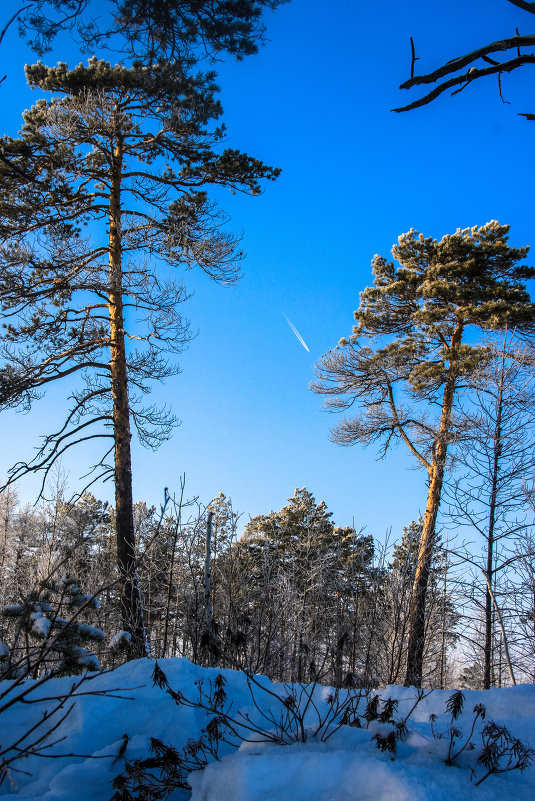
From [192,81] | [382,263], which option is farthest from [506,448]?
[192,81]

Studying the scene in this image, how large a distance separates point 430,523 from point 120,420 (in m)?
8.25

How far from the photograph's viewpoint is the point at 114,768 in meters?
2.47

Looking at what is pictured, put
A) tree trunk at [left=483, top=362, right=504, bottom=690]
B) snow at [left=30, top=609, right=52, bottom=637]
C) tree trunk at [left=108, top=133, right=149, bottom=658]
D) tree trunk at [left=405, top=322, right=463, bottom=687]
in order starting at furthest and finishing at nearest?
tree trunk at [left=405, top=322, right=463, bottom=687], tree trunk at [left=483, top=362, right=504, bottom=690], tree trunk at [left=108, top=133, right=149, bottom=658], snow at [left=30, top=609, right=52, bottom=637]

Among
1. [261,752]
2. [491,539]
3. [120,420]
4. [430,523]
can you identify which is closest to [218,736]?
[261,752]

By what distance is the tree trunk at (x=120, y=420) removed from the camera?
9.47m

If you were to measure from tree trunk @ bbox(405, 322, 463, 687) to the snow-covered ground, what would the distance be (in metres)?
9.35

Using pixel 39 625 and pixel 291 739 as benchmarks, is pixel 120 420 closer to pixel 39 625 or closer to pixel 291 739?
pixel 39 625

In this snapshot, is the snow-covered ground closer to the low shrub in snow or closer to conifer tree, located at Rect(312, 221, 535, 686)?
the low shrub in snow

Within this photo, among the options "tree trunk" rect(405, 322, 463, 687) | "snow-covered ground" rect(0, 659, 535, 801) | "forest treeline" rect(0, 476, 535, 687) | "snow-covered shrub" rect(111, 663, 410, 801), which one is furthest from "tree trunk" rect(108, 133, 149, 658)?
"snow-covered shrub" rect(111, 663, 410, 801)

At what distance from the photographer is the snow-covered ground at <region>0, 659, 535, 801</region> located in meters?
1.92

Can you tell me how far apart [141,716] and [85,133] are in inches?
388

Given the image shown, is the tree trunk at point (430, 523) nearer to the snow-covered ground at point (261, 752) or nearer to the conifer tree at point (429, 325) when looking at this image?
the conifer tree at point (429, 325)

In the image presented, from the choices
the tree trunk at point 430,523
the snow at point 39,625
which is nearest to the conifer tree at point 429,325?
the tree trunk at point 430,523

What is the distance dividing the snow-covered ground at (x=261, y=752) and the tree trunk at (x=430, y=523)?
9.35 metres
